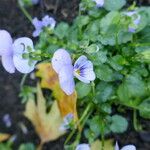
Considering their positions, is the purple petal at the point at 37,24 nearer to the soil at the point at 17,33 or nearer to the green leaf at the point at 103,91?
the soil at the point at 17,33

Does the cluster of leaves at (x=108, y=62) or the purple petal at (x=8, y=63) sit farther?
the cluster of leaves at (x=108, y=62)

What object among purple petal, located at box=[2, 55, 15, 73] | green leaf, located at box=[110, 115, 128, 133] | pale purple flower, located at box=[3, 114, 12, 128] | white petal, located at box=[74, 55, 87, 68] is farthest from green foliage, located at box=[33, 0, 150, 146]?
pale purple flower, located at box=[3, 114, 12, 128]

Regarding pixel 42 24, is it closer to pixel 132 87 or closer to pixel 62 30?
pixel 62 30

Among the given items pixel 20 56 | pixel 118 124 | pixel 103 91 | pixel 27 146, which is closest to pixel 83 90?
pixel 103 91

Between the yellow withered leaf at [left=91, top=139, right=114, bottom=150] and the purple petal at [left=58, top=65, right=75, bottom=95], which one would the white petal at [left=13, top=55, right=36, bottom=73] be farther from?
the yellow withered leaf at [left=91, top=139, right=114, bottom=150]

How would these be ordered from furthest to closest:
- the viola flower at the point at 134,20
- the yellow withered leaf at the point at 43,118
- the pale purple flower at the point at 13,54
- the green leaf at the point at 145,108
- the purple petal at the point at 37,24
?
the yellow withered leaf at the point at 43,118, the purple petal at the point at 37,24, the green leaf at the point at 145,108, the viola flower at the point at 134,20, the pale purple flower at the point at 13,54

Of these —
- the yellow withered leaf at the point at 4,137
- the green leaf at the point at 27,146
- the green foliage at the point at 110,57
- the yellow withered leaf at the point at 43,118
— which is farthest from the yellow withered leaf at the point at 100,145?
the yellow withered leaf at the point at 4,137
